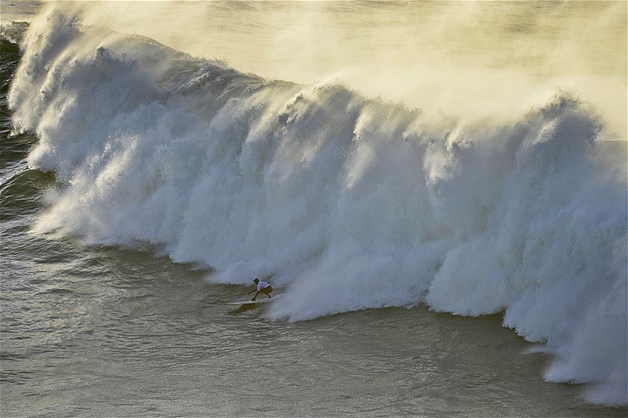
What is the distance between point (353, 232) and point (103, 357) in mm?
4883

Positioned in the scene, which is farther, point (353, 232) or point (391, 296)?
point (353, 232)

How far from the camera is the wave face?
15.3m

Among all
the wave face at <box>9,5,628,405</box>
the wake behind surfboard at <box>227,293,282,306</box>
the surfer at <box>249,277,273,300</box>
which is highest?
the wave face at <box>9,5,628,405</box>

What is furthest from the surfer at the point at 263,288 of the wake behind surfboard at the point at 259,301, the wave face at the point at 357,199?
the wave face at the point at 357,199

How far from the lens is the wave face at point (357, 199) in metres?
15.3

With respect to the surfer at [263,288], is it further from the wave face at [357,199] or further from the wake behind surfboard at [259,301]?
the wave face at [357,199]

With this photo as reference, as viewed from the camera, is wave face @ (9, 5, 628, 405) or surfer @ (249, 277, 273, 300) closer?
wave face @ (9, 5, 628, 405)

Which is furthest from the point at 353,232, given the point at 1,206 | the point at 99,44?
the point at 99,44

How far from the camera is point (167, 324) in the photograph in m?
17.9

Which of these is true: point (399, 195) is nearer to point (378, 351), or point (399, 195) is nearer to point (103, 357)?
point (378, 351)

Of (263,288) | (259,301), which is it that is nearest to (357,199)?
(263,288)

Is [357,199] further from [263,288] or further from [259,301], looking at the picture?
[259,301]

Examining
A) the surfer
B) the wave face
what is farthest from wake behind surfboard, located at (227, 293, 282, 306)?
the wave face

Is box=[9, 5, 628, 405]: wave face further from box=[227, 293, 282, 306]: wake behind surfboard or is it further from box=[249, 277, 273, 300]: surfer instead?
box=[249, 277, 273, 300]: surfer
